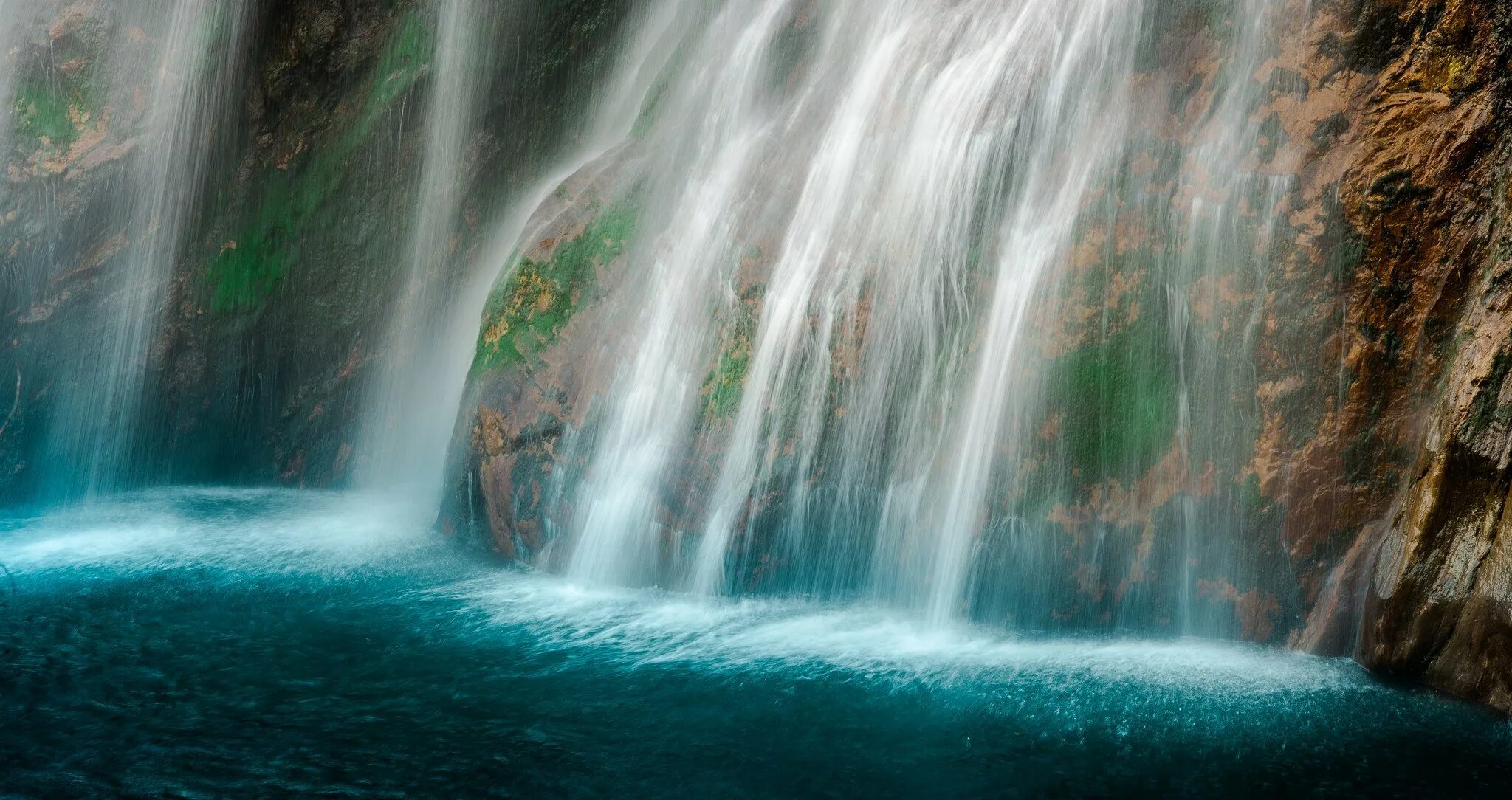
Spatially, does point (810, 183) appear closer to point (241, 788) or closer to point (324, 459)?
point (241, 788)

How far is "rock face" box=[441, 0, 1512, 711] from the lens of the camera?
22.0 feet

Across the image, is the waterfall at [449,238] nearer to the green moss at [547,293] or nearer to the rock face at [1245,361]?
the rock face at [1245,361]

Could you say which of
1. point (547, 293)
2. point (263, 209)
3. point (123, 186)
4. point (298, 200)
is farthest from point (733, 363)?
point (123, 186)

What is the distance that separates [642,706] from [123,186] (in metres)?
10.3

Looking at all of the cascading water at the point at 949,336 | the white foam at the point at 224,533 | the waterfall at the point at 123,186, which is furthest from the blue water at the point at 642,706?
the waterfall at the point at 123,186

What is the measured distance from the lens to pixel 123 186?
13.3m

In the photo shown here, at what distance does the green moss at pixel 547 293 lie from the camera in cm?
1096

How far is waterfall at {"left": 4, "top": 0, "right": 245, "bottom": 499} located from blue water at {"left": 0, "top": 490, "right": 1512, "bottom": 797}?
445cm

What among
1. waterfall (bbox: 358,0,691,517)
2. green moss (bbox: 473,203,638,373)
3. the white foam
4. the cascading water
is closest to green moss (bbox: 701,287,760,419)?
the cascading water

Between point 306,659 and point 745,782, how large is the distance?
3.52m

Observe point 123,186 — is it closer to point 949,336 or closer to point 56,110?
point 56,110

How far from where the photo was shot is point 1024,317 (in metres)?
8.31

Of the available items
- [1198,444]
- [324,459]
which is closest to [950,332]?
[1198,444]

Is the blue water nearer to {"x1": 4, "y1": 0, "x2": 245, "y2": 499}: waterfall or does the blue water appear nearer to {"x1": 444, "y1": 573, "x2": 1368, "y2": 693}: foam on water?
{"x1": 444, "y1": 573, "x2": 1368, "y2": 693}: foam on water
